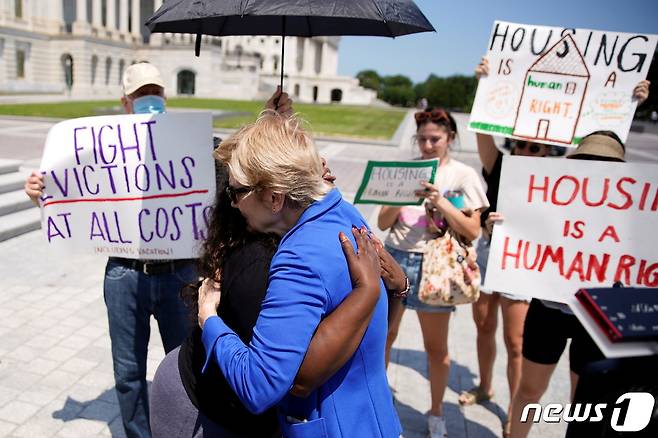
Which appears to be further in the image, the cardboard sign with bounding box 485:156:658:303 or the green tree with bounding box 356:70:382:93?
the green tree with bounding box 356:70:382:93

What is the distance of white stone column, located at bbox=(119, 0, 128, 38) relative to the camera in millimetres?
65000

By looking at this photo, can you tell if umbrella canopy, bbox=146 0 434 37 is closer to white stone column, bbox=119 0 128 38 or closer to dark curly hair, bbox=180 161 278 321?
dark curly hair, bbox=180 161 278 321

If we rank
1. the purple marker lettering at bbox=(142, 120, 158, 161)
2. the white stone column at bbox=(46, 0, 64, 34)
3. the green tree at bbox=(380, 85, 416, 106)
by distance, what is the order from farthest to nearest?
the green tree at bbox=(380, 85, 416, 106)
the white stone column at bbox=(46, 0, 64, 34)
the purple marker lettering at bbox=(142, 120, 158, 161)

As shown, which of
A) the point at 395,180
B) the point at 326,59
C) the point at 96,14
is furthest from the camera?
the point at 326,59

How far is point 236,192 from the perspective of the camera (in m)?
1.58

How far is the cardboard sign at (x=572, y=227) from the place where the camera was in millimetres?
2361

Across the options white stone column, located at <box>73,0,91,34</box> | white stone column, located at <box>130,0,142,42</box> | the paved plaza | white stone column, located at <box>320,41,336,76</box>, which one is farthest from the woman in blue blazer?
white stone column, located at <box>320,41,336,76</box>

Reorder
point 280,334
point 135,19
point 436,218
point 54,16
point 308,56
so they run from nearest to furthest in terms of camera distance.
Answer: point 280,334, point 436,218, point 54,16, point 135,19, point 308,56

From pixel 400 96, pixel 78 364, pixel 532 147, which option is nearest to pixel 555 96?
pixel 532 147

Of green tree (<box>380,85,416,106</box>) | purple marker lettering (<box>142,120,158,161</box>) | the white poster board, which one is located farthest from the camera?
green tree (<box>380,85,416,106</box>)

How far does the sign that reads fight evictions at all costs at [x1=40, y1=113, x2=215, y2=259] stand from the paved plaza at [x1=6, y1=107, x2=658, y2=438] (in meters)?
1.50

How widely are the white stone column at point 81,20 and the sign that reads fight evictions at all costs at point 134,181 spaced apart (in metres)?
61.9

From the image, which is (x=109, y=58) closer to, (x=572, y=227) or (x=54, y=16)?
(x=54, y=16)

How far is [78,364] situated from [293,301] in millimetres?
3444
